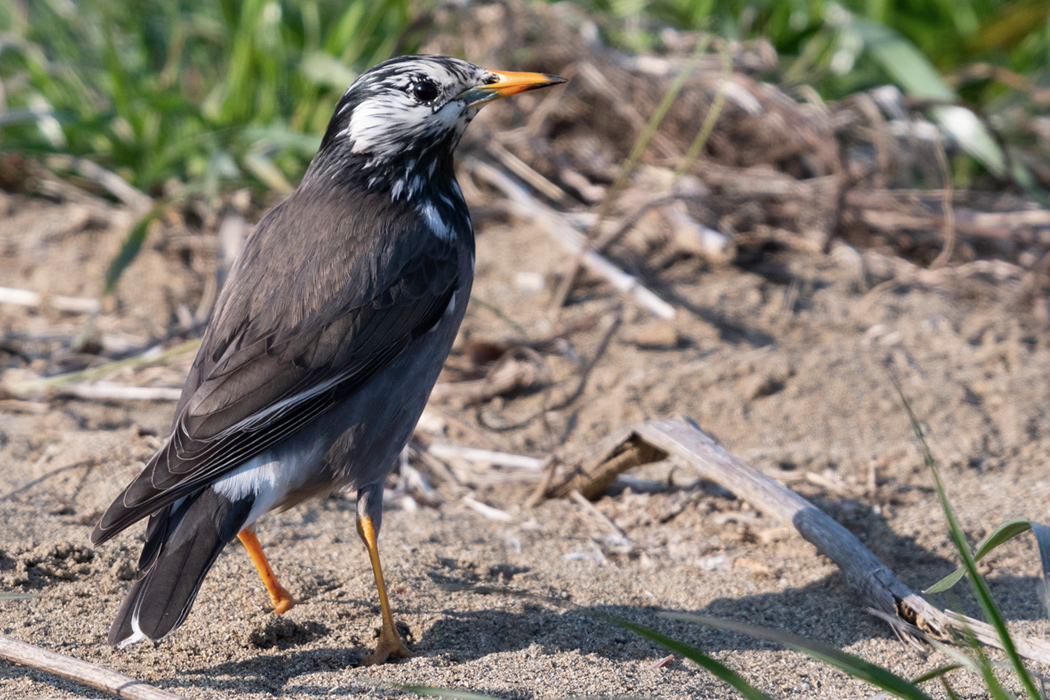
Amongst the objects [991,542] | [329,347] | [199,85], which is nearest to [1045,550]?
[991,542]

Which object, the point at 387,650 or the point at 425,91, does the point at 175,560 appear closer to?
the point at 387,650

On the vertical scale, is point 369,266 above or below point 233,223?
above

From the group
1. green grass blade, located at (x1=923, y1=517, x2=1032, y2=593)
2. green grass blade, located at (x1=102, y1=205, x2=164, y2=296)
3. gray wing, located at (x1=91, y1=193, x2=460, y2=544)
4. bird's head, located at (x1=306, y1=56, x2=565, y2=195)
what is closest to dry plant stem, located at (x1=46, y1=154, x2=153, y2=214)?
green grass blade, located at (x1=102, y1=205, x2=164, y2=296)

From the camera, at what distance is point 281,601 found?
3.03 metres

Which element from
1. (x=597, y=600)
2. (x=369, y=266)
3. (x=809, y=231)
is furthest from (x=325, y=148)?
(x=809, y=231)

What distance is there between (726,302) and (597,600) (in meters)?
2.30

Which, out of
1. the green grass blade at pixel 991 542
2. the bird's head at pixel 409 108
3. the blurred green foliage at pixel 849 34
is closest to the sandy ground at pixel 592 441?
the green grass blade at pixel 991 542

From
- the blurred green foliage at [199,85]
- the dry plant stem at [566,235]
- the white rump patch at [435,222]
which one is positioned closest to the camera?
the white rump patch at [435,222]

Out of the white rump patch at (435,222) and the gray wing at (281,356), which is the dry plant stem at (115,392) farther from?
the white rump patch at (435,222)

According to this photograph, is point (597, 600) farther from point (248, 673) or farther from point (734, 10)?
point (734, 10)

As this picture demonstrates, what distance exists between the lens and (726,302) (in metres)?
5.17

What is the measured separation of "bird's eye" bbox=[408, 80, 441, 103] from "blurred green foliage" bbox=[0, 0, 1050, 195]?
1.95 metres

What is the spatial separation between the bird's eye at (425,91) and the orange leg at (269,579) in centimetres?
150

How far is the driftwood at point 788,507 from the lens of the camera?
9.34 feet
